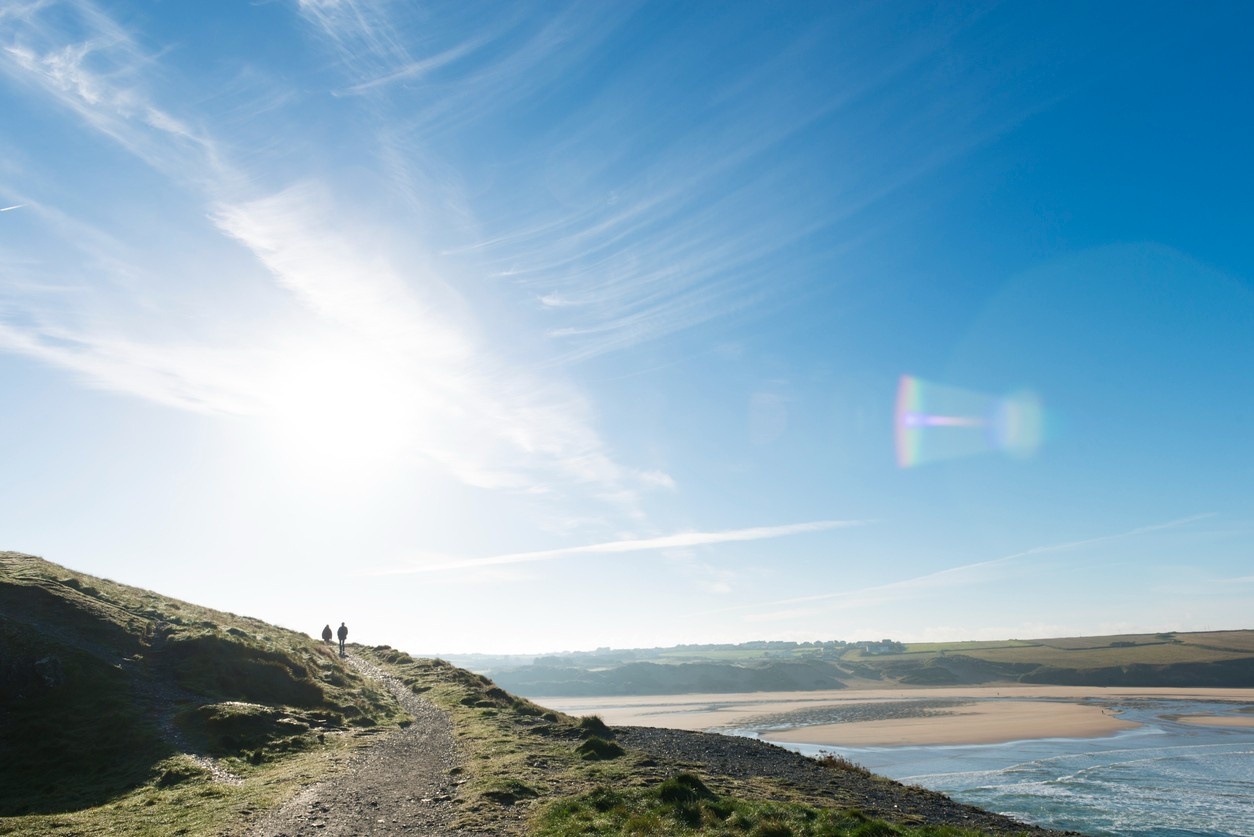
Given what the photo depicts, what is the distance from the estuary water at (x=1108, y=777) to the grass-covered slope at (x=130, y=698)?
3578 centimetres

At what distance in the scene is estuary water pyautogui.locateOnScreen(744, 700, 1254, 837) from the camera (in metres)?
30.8

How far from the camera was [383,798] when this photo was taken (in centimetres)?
1980

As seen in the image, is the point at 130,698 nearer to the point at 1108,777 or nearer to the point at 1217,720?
the point at 1108,777

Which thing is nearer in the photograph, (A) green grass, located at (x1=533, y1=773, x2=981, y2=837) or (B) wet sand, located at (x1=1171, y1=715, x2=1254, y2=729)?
(A) green grass, located at (x1=533, y1=773, x2=981, y2=837)

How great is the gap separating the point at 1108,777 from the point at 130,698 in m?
57.6

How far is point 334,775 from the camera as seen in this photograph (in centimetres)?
2242

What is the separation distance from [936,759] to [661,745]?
3139 cm

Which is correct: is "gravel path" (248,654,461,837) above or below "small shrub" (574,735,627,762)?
above

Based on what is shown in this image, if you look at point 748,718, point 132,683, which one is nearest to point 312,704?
point 132,683

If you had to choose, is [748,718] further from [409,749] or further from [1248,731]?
[409,749]

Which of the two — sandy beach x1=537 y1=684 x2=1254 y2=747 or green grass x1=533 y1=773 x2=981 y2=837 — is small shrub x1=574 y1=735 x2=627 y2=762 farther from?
sandy beach x1=537 y1=684 x2=1254 y2=747

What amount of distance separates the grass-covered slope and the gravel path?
360 centimetres

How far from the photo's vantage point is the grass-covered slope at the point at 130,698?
21.8 metres

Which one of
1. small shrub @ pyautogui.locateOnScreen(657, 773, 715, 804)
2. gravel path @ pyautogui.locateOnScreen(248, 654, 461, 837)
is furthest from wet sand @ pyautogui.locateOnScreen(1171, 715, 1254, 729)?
gravel path @ pyautogui.locateOnScreen(248, 654, 461, 837)
